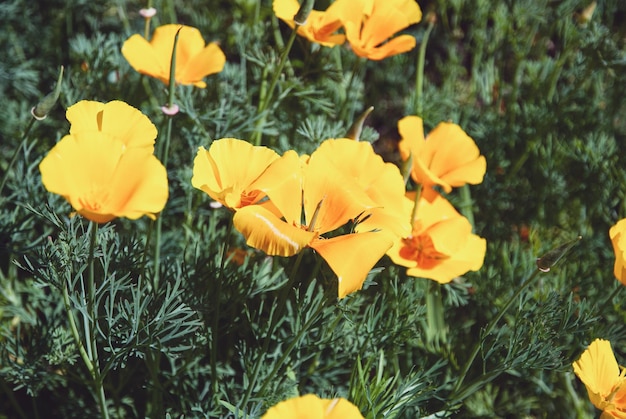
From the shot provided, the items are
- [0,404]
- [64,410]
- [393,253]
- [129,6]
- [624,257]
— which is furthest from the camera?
[129,6]

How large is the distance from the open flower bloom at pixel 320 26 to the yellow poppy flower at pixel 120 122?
469mm

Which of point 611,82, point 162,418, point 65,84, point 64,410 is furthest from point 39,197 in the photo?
point 611,82

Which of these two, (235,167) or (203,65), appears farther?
(203,65)

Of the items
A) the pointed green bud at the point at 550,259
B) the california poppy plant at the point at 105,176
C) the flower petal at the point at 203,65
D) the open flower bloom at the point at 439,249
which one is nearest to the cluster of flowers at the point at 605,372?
the pointed green bud at the point at 550,259

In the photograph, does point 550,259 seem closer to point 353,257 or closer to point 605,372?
point 605,372

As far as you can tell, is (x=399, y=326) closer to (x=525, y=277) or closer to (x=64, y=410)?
(x=525, y=277)

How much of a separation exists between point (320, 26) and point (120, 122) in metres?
0.60

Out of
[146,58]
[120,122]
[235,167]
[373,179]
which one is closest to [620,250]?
[373,179]

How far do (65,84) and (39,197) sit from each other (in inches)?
11.5

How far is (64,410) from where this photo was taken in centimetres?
150

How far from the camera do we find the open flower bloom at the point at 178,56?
4.54ft

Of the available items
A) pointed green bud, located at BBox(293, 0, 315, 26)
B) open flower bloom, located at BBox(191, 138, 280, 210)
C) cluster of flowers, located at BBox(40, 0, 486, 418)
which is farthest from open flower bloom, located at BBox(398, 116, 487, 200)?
open flower bloom, located at BBox(191, 138, 280, 210)

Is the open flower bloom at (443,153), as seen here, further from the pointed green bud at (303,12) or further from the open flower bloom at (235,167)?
the open flower bloom at (235,167)

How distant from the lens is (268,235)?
923 mm
